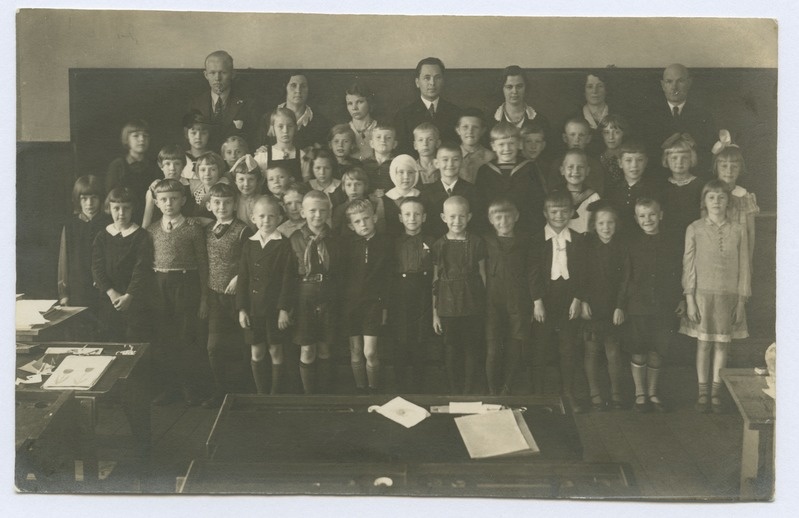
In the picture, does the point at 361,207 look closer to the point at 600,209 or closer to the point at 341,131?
the point at 341,131

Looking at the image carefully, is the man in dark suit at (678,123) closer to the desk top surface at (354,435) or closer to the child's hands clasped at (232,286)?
the desk top surface at (354,435)

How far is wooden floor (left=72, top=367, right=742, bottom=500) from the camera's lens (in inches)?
132

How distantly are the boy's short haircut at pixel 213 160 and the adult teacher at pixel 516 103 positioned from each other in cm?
120

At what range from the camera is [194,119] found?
3359 mm

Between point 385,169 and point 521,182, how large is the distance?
1.94 feet

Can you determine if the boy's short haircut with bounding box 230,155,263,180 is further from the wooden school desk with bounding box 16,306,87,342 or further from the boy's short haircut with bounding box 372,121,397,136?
the wooden school desk with bounding box 16,306,87,342

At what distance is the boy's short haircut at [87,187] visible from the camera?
337 centimetres

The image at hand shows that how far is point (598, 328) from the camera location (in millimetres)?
3381

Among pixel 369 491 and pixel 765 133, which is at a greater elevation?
pixel 765 133

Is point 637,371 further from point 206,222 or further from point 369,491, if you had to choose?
point 206,222

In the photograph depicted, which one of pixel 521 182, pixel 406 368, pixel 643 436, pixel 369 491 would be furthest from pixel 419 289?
pixel 643 436

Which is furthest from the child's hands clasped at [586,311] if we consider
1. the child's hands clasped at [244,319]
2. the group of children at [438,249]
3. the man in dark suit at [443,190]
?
the child's hands clasped at [244,319]

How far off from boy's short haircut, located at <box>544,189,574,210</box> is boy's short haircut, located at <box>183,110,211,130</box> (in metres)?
1.50

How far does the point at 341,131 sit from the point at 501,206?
2.50ft
